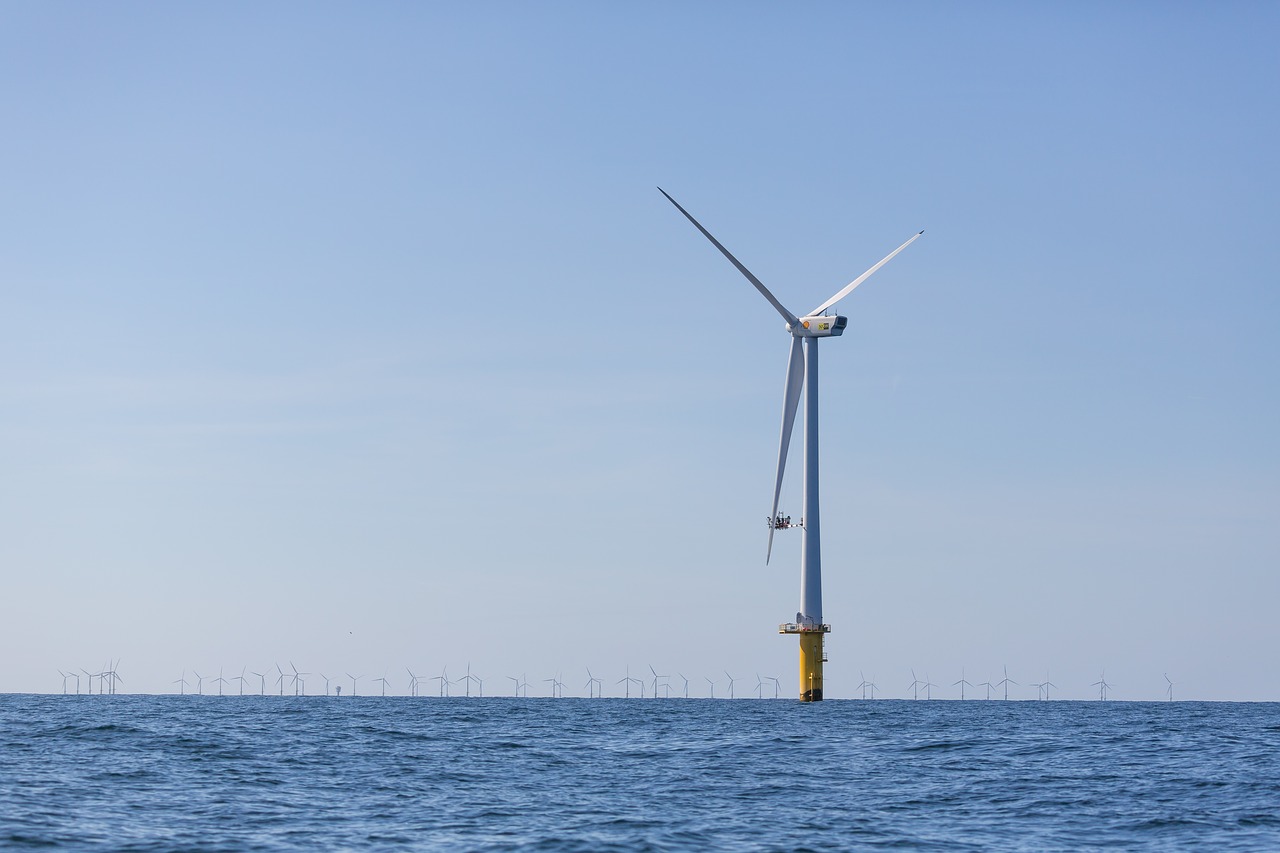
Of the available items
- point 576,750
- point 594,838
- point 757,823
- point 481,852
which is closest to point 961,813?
point 757,823

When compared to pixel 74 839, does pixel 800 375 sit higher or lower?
higher

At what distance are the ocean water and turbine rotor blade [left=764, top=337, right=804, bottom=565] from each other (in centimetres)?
5997

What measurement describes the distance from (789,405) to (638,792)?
99.1 meters

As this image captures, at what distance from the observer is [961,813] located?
46844 mm

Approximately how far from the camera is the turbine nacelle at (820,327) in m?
154

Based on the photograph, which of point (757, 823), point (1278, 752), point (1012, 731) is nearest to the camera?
point (757, 823)

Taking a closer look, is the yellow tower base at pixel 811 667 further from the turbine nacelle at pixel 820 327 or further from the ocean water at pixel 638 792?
the ocean water at pixel 638 792

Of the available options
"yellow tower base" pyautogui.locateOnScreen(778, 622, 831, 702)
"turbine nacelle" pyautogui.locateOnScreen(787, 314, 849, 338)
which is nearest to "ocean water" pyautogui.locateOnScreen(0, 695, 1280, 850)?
"yellow tower base" pyautogui.locateOnScreen(778, 622, 831, 702)

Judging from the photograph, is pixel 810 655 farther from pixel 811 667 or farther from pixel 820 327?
pixel 820 327

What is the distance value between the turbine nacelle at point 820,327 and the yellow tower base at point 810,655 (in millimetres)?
33264

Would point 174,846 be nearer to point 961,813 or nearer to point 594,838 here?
point 594,838

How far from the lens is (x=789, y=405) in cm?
14900

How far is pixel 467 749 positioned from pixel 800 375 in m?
84.1

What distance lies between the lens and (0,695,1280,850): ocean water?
4047 cm
